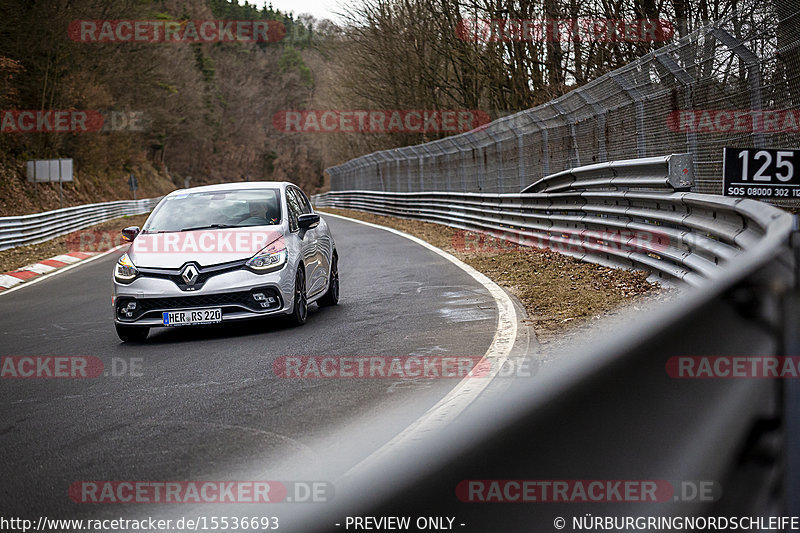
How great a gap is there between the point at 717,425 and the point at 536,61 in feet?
83.4

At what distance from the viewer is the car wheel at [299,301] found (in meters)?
9.29

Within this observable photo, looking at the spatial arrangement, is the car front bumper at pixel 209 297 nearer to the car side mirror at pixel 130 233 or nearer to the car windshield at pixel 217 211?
the car side mirror at pixel 130 233

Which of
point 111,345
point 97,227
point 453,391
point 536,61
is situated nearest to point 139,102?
point 97,227

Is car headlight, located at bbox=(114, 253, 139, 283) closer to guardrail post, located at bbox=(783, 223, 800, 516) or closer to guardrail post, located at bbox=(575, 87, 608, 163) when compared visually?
guardrail post, located at bbox=(575, 87, 608, 163)

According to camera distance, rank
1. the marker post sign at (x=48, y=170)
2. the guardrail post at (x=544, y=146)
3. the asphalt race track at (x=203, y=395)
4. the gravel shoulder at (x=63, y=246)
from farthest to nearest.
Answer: the marker post sign at (x=48, y=170) < the gravel shoulder at (x=63, y=246) < the guardrail post at (x=544, y=146) < the asphalt race track at (x=203, y=395)

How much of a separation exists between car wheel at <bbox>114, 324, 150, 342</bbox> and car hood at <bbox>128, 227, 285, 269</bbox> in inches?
Answer: 24.8

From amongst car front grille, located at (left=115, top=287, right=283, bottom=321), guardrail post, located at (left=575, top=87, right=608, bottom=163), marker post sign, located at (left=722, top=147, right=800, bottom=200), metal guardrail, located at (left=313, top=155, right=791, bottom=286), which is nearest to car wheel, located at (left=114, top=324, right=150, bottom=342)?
car front grille, located at (left=115, top=287, right=283, bottom=321)

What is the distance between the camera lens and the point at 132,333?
29.9 ft

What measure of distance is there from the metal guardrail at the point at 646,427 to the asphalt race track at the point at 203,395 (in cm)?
309

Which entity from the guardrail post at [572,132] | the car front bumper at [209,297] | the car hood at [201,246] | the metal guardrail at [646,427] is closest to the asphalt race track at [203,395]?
the car front bumper at [209,297]

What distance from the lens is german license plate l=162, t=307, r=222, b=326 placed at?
8.85m

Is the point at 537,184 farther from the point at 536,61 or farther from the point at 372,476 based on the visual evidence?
the point at 372,476

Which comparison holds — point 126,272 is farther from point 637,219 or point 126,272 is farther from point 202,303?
point 637,219

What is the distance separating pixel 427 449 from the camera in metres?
1.01
